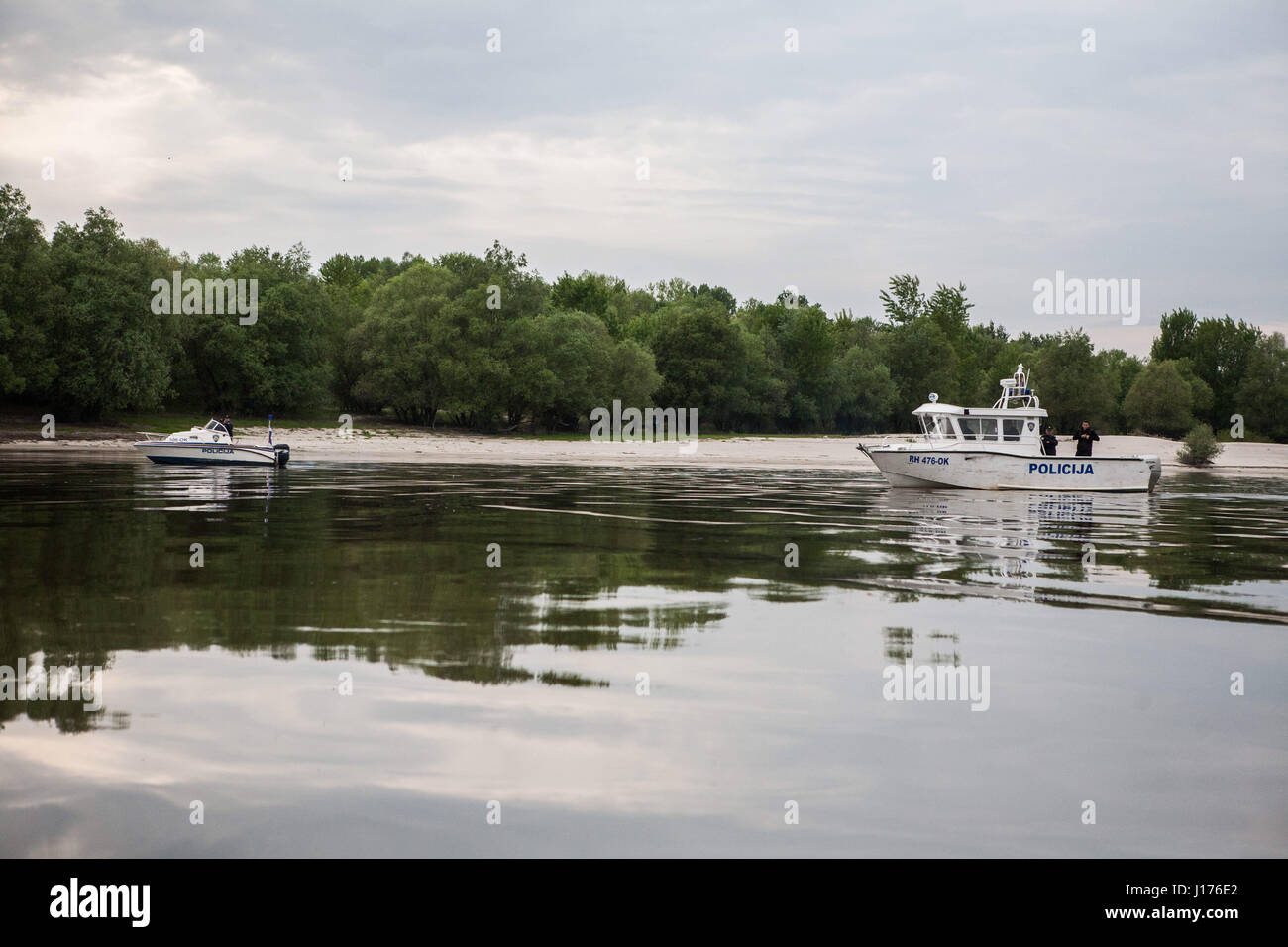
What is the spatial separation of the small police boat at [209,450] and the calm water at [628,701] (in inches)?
976

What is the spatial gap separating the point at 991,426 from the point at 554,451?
3701 centimetres

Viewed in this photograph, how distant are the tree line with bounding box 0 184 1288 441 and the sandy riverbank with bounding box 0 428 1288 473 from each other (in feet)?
22.7

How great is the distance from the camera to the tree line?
71938 millimetres

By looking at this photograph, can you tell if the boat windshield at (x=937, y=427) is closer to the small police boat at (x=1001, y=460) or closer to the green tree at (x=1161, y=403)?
the small police boat at (x=1001, y=460)

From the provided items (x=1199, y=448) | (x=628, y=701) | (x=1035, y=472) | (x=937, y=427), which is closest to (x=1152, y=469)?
(x=1035, y=472)

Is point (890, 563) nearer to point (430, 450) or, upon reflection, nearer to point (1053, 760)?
point (1053, 760)

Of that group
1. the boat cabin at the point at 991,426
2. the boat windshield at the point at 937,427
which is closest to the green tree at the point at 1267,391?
the boat cabin at the point at 991,426

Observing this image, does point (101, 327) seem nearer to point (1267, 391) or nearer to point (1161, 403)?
point (1161, 403)

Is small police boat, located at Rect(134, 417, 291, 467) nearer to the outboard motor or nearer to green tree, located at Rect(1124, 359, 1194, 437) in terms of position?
the outboard motor

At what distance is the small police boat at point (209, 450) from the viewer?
42.0m

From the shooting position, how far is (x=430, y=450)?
67.5 metres

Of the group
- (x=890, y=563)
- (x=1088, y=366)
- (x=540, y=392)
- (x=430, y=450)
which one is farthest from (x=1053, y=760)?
(x=1088, y=366)

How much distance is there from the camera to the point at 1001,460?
35.4m
